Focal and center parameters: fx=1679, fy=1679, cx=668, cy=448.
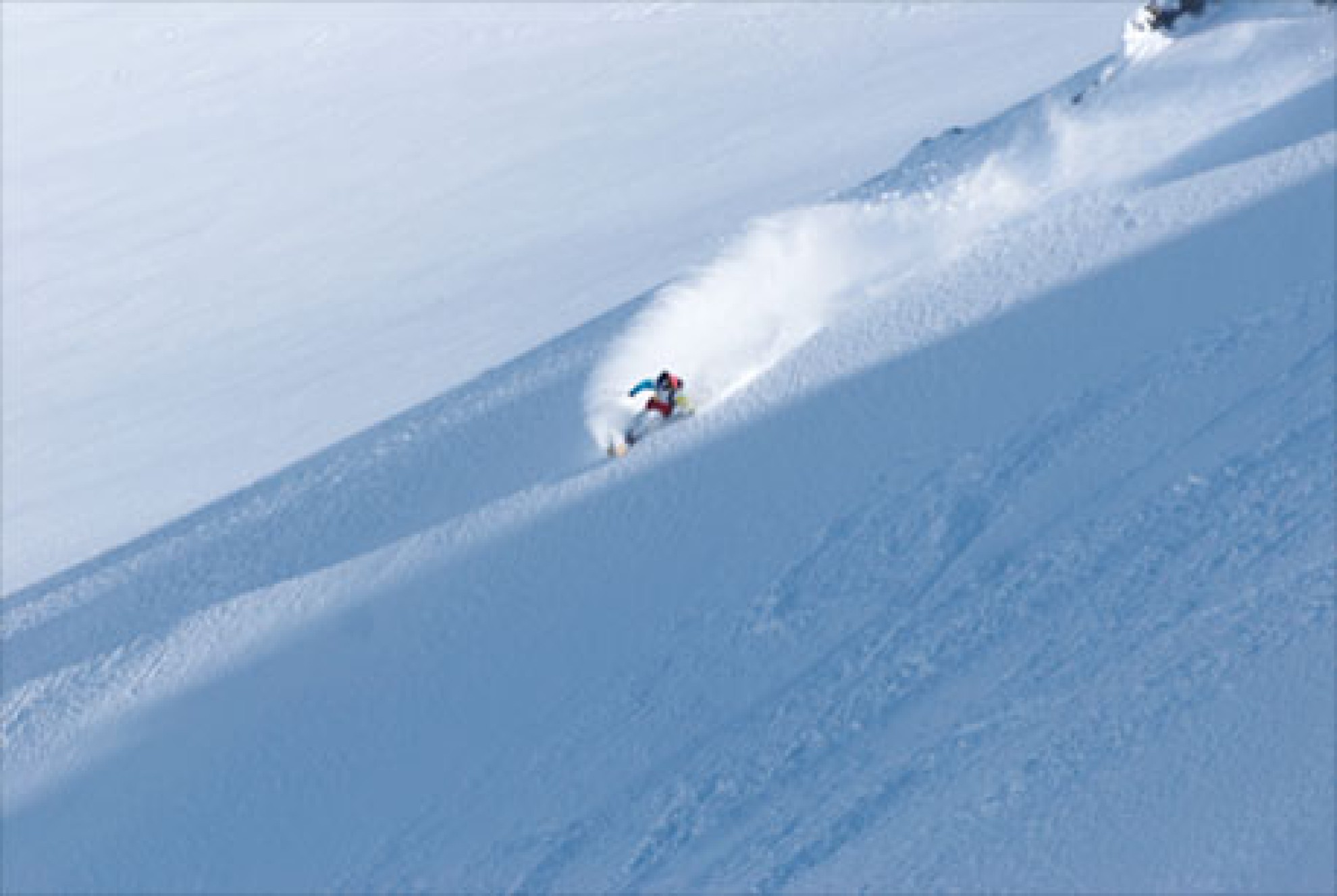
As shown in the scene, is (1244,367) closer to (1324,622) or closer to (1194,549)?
(1194,549)

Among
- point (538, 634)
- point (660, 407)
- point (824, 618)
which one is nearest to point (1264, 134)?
point (660, 407)

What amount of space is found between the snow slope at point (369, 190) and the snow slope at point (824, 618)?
414cm

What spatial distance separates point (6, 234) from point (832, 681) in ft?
80.5

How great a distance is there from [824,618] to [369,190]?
61.9 feet

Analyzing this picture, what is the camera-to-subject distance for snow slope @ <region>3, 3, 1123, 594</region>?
1664cm

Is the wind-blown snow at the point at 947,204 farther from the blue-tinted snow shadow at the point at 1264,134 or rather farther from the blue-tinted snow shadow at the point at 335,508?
the blue-tinted snow shadow at the point at 335,508

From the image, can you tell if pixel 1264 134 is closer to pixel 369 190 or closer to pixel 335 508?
pixel 335 508

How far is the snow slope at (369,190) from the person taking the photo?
16.6m

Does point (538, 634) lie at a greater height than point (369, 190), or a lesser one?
lesser

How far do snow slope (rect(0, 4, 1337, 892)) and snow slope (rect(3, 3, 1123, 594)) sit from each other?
4.14 m

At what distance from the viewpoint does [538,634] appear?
8453 millimetres

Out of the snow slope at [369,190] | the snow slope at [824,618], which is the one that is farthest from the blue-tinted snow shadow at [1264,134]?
the snow slope at [369,190]

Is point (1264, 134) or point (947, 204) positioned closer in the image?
point (1264, 134)

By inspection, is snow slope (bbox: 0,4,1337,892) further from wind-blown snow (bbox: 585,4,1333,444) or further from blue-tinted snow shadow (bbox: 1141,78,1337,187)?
wind-blown snow (bbox: 585,4,1333,444)
